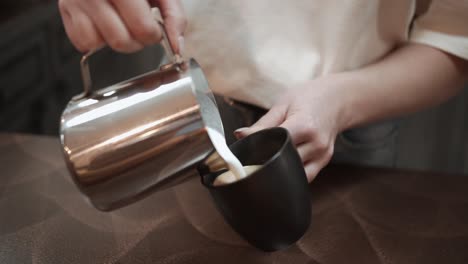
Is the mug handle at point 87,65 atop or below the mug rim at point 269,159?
atop

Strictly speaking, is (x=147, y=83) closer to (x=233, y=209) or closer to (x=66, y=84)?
(x=233, y=209)

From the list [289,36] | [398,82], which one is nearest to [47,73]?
[289,36]

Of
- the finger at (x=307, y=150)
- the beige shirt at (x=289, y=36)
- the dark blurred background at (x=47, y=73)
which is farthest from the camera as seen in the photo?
the dark blurred background at (x=47, y=73)

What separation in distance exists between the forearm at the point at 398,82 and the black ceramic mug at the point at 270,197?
0.50 ft

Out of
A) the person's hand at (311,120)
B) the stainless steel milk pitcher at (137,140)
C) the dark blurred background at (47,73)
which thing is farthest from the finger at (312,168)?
the dark blurred background at (47,73)

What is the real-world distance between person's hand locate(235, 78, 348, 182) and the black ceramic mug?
0.13ft

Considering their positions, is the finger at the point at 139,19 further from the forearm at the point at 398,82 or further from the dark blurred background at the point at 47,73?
the dark blurred background at the point at 47,73

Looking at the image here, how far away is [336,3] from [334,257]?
311 mm

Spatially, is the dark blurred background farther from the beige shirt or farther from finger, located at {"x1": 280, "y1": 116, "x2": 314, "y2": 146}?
finger, located at {"x1": 280, "y1": 116, "x2": 314, "y2": 146}

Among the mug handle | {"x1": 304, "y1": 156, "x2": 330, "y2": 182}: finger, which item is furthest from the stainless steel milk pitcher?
{"x1": 304, "y1": 156, "x2": 330, "y2": 182}: finger

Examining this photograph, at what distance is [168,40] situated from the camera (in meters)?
0.49

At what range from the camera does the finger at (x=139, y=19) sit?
0.46 m

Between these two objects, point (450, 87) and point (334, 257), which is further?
point (450, 87)

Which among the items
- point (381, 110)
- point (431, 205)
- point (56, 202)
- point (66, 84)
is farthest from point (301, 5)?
point (66, 84)
